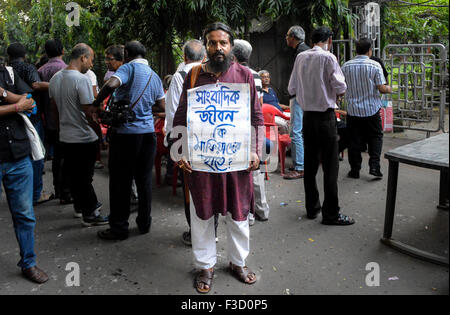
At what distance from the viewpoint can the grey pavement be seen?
3.25 m

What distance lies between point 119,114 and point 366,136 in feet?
11.9

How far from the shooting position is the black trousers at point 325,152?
4.34 m

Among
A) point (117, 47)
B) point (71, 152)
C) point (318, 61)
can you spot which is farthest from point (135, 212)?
point (318, 61)

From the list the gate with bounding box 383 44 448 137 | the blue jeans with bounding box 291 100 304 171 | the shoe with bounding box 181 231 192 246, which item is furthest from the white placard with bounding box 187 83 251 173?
the gate with bounding box 383 44 448 137

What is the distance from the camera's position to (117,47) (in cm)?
482

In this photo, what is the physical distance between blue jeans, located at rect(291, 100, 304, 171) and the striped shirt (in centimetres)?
76

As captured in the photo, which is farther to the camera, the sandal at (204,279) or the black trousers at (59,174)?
the black trousers at (59,174)

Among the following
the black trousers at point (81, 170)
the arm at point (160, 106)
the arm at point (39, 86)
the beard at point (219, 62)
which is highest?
the beard at point (219, 62)

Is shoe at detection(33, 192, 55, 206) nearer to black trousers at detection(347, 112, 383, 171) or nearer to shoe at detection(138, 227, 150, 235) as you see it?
shoe at detection(138, 227, 150, 235)

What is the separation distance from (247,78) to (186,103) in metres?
0.49

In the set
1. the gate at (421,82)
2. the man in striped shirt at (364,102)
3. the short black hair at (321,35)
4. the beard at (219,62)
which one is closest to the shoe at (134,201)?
the beard at (219,62)

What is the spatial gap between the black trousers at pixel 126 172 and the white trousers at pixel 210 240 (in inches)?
42.1

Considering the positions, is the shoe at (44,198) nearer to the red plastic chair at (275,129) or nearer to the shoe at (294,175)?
the red plastic chair at (275,129)
